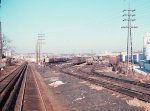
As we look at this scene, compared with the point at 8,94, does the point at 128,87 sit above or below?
above

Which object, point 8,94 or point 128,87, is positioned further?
point 128,87

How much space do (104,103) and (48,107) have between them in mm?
3898

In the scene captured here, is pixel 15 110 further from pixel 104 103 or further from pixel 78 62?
pixel 78 62

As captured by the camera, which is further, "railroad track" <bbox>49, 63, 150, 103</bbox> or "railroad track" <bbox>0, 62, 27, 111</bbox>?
"railroad track" <bbox>49, 63, 150, 103</bbox>

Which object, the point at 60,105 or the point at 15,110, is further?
the point at 60,105

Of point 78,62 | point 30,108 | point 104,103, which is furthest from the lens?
point 78,62

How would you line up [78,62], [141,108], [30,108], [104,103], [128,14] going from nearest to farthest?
[141,108], [30,108], [104,103], [128,14], [78,62]

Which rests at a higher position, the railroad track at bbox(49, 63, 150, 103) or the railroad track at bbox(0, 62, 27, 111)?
the railroad track at bbox(49, 63, 150, 103)

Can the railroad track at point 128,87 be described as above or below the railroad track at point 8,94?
above

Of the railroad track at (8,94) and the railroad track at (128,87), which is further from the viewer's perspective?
the railroad track at (128,87)

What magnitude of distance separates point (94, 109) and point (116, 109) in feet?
4.56

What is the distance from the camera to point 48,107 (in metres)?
16.7

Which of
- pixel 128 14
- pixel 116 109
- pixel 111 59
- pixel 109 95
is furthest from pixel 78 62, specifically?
pixel 116 109

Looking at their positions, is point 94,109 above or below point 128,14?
below
